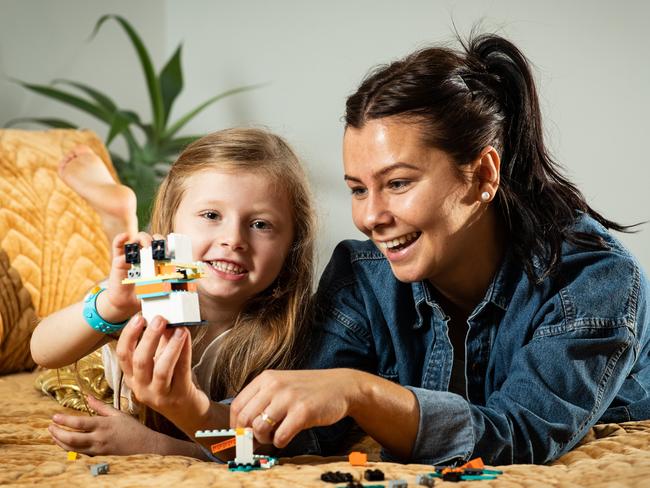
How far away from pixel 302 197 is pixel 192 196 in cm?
20

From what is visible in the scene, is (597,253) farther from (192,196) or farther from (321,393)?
(192,196)

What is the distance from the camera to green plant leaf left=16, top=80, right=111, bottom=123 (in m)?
2.54

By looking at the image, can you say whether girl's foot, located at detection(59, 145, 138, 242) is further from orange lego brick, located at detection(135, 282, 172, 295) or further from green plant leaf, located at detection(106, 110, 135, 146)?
orange lego brick, located at detection(135, 282, 172, 295)

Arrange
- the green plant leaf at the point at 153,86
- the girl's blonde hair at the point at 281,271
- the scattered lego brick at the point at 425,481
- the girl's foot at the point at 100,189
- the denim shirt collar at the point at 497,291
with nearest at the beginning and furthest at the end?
the scattered lego brick at the point at 425,481 < the denim shirt collar at the point at 497,291 < the girl's blonde hair at the point at 281,271 < the girl's foot at the point at 100,189 < the green plant leaf at the point at 153,86

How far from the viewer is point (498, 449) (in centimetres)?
104

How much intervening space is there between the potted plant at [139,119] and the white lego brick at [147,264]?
1516mm

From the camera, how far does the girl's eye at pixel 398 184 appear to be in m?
1.15

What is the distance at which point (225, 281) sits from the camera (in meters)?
1.33

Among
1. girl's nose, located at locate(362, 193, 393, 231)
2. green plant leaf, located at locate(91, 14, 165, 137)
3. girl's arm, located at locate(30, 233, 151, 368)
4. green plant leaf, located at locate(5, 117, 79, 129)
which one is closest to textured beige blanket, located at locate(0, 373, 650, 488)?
girl's arm, located at locate(30, 233, 151, 368)

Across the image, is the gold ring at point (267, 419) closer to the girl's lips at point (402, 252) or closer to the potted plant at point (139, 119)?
the girl's lips at point (402, 252)

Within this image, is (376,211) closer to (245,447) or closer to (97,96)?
(245,447)

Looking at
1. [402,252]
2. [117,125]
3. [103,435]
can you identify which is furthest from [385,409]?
[117,125]

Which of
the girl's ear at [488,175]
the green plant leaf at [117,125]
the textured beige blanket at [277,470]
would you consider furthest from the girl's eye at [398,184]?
the green plant leaf at [117,125]

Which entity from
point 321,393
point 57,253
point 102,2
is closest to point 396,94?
point 321,393
